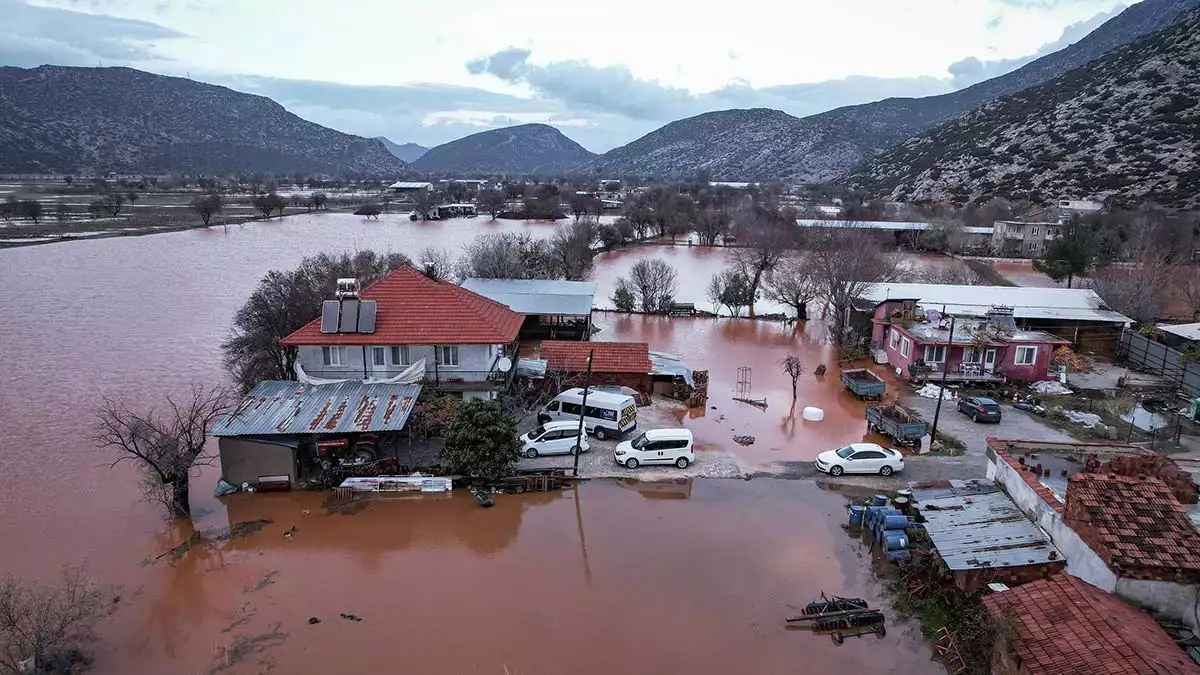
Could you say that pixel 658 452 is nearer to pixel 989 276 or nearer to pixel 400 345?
pixel 400 345

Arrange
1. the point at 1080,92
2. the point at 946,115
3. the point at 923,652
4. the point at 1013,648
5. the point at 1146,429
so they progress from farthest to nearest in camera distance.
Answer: the point at 946,115
the point at 1080,92
the point at 1146,429
the point at 923,652
the point at 1013,648

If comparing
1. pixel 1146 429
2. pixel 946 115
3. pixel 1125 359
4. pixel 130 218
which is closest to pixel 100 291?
pixel 130 218

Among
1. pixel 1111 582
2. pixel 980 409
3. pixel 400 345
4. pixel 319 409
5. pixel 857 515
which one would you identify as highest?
pixel 400 345

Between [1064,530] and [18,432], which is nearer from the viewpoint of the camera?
[1064,530]

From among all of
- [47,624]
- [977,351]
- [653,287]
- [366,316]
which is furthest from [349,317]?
[977,351]

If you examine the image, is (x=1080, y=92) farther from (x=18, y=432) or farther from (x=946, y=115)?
(x=18, y=432)

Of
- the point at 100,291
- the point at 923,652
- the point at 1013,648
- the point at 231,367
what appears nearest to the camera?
the point at 1013,648

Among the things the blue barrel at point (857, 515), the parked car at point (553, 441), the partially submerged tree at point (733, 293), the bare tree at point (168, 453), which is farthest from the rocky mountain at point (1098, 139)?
the bare tree at point (168, 453)

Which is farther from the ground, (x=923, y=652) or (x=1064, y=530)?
(x=1064, y=530)
